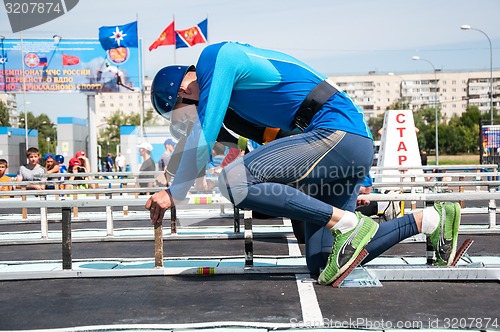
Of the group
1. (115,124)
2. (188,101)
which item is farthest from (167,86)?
(115,124)

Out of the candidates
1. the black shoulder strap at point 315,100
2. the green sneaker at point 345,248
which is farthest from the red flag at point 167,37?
the green sneaker at point 345,248

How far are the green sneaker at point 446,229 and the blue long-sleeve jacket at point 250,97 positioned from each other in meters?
0.81

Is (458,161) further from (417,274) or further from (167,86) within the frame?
(167,86)

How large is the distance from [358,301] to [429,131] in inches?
4500

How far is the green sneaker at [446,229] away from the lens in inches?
179

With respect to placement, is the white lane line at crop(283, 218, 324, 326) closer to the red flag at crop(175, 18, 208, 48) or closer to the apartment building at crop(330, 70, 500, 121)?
the red flag at crop(175, 18, 208, 48)

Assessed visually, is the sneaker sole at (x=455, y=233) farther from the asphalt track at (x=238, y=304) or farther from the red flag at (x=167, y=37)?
the red flag at (x=167, y=37)

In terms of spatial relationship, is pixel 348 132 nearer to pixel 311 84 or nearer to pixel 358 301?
Answer: pixel 311 84

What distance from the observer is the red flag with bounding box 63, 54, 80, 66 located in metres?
45.1

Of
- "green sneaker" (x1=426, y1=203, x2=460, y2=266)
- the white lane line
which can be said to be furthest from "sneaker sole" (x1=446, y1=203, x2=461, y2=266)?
the white lane line

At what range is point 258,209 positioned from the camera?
432 centimetres

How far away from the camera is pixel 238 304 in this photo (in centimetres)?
395

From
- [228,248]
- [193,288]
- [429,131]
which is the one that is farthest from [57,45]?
[429,131]

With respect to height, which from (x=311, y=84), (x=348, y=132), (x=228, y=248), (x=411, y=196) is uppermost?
(x=311, y=84)
